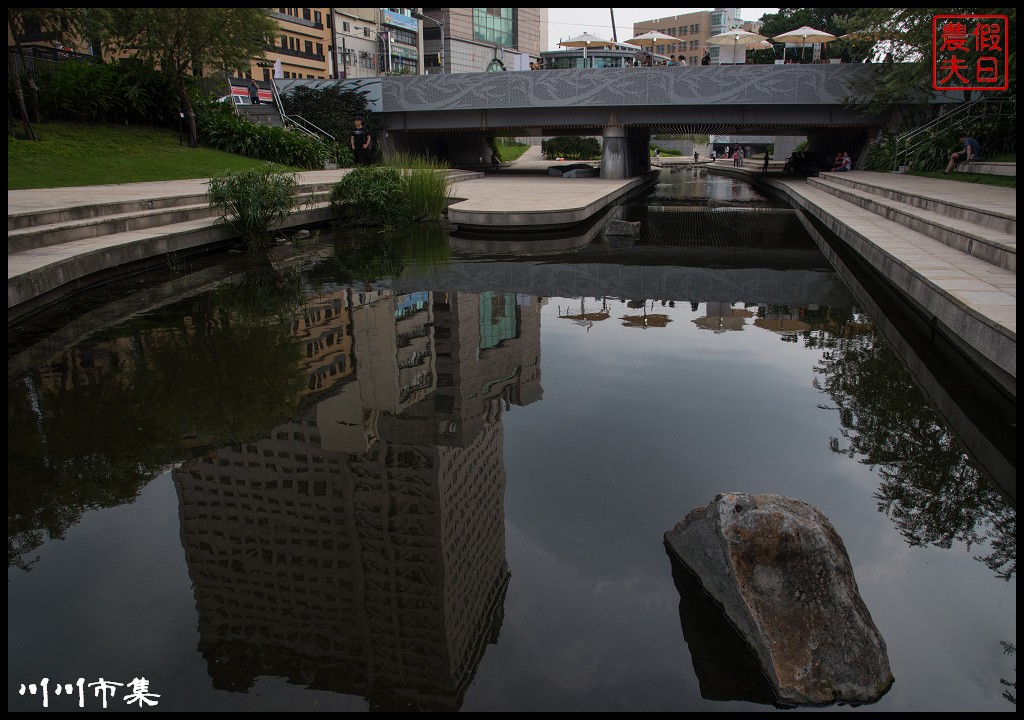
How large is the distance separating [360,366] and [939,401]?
15.6 feet

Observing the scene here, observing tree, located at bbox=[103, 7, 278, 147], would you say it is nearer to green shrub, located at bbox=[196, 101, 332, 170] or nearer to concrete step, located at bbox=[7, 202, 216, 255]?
green shrub, located at bbox=[196, 101, 332, 170]

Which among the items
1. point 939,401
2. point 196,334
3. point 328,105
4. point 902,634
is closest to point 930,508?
point 902,634

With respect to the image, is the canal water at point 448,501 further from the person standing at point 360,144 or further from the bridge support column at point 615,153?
the bridge support column at point 615,153

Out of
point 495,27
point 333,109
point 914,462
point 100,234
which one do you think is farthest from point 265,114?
point 495,27

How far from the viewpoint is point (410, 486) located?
4445mm

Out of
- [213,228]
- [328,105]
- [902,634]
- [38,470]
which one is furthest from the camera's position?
[328,105]

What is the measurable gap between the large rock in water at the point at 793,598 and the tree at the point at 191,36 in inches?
919

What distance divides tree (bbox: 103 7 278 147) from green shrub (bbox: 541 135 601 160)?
1282 inches

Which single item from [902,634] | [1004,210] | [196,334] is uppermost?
[1004,210]

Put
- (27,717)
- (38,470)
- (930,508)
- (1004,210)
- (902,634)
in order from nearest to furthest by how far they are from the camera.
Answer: (27,717)
(902,634)
(930,508)
(38,470)
(1004,210)

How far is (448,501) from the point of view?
426cm

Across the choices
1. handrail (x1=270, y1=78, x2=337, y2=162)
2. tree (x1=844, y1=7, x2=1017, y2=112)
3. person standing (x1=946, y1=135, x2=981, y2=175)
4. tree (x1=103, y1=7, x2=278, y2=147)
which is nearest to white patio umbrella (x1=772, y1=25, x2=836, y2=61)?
tree (x1=844, y1=7, x2=1017, y2=112)

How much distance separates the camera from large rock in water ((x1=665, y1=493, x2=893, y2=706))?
2.89 metres

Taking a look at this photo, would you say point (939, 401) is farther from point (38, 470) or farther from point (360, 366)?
point (38, 470)
